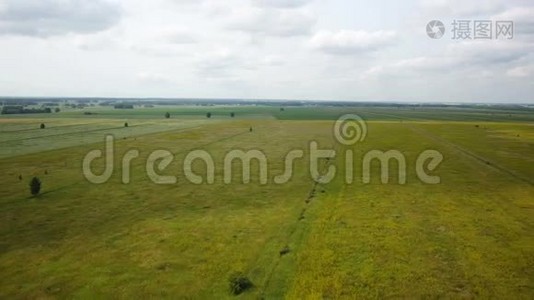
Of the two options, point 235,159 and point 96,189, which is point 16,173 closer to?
point 96,189

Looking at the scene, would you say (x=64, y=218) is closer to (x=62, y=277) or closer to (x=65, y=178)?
(x=62, y=277)

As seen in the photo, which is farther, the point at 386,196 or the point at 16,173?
the point at 16,173

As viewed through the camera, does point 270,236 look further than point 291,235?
No

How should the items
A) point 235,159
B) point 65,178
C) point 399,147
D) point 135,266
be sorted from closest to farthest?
point 135,266, point 65,178, point 235,159, point 399,147

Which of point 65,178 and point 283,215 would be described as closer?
point 283,215

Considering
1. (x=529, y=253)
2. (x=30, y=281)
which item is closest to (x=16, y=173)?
(x=30, y=281)

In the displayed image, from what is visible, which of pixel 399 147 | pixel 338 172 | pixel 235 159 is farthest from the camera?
pixel 399 147

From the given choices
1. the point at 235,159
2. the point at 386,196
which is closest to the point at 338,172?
the point at 386,196

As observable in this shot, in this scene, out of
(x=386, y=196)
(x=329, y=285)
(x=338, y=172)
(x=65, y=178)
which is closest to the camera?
(x=329, y=285)

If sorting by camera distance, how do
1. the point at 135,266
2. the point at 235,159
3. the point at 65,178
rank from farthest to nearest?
the point at 235,159
the point at 65,178
the point at 135,266
